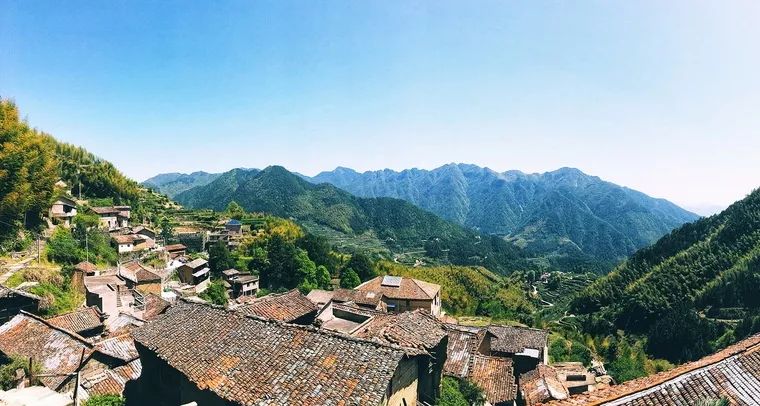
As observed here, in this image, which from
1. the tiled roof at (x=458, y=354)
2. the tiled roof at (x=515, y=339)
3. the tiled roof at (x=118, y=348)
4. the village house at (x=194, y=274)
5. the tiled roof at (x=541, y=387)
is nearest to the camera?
the tiled roof at (x=118, y=348)

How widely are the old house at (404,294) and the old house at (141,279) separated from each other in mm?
23156

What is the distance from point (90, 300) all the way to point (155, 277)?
13368mm

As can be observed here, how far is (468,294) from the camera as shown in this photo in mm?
83438

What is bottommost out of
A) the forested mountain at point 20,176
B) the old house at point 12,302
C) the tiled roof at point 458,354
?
the tiled roof at point 458,354

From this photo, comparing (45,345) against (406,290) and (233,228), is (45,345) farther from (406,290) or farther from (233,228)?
(233,228)

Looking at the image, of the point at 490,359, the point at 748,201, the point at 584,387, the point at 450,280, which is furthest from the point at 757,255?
the point at 490,359

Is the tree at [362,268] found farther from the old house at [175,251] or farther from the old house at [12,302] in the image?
the old house at [12,302]

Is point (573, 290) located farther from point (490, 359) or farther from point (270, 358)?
point (270, 358)

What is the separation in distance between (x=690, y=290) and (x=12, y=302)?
105m

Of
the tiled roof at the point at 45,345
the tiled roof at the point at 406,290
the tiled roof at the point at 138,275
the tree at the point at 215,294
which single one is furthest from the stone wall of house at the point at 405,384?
the tree at the point at 215,294

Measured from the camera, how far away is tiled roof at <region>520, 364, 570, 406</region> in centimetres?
2569

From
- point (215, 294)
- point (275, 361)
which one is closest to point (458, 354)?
point (275, 361)

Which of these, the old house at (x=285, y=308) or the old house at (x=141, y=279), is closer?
the old house at (x=285, y=308)

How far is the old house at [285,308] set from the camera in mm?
17070
